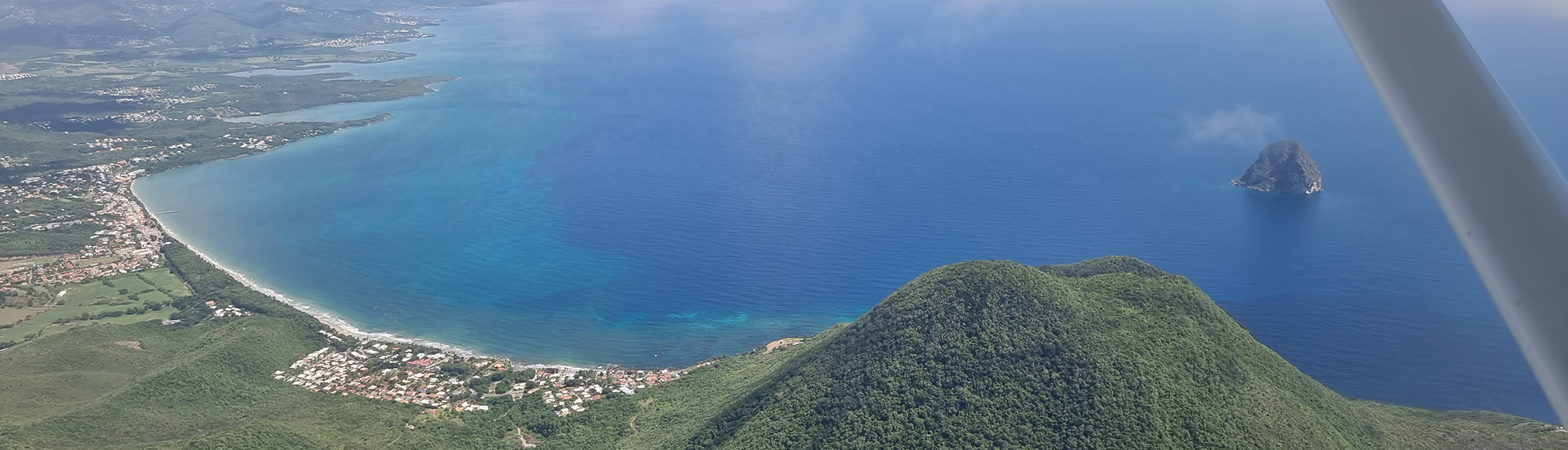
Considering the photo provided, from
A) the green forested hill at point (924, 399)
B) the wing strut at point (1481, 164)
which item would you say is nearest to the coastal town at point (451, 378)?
the green forested hill at point (924, 399)

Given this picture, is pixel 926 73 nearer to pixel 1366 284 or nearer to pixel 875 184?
pixel 875 184

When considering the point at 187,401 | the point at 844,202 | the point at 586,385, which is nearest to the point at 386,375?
the point at 187,401

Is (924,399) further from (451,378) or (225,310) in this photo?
(225,310)

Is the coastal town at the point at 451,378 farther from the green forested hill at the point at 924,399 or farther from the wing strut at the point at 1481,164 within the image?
the wing strut at the point at 1481,164

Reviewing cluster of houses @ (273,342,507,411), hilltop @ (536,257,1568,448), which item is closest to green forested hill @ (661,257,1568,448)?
hilltop @ (536,257,1568,448)

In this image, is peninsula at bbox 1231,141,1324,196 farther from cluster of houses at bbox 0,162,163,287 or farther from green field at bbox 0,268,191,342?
cluster of houses at bbox 0,162,163,287

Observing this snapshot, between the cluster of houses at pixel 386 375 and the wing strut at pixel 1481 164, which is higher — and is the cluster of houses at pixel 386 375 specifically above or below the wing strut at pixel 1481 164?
above
